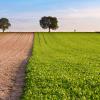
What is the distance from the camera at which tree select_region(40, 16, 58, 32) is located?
164 m

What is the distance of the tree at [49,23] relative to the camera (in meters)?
164

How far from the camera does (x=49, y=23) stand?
16600 cm

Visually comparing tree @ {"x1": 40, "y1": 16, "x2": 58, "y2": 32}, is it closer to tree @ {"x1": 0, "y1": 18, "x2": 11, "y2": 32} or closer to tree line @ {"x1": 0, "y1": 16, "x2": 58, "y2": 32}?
tree line @ {"x1": 0, "y1": 16, "x2": 58, "y2": 32}

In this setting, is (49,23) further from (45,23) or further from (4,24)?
(4,24)

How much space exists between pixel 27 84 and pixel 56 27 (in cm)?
14771

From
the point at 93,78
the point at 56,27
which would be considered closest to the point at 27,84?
the point at 93,78

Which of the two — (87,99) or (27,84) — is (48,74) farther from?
(87,99)

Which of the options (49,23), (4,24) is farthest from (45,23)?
(4,24)

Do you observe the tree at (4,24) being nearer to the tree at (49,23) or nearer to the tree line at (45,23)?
the tree line at (45,23)

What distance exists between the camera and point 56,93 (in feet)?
47.4

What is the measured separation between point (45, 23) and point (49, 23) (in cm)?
215

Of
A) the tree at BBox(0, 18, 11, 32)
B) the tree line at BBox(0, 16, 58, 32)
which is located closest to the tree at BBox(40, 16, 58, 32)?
the tree line at BBox(0, 16, 58, 32)

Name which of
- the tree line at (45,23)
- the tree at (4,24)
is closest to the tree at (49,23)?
the tree line at (45,23)

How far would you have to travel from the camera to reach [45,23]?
547 ft
